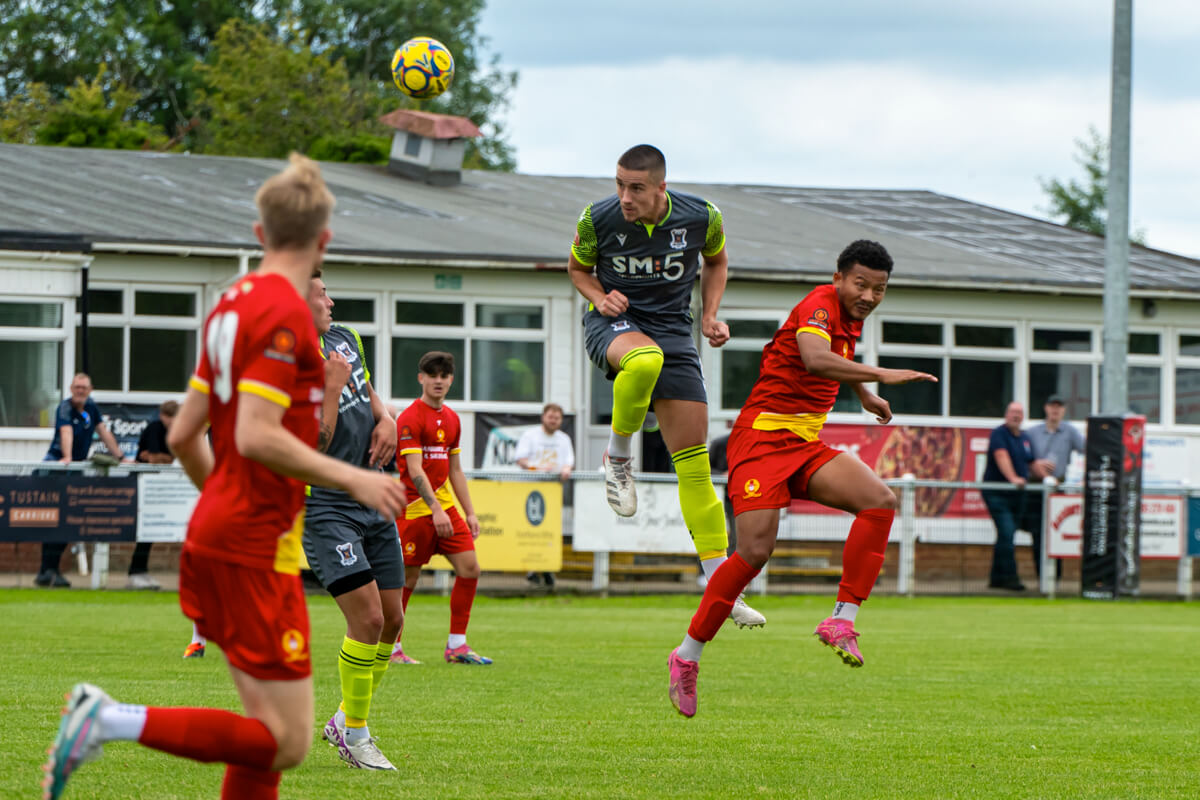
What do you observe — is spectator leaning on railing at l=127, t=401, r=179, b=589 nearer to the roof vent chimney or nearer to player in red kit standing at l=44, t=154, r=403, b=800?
the roof vent chimney

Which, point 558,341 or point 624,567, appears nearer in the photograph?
point 624,567

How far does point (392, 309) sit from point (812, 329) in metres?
16.9

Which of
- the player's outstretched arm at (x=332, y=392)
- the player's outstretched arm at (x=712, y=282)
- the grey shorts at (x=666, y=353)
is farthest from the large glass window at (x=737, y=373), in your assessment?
the player's outstretched arm at (x=332, y=392)

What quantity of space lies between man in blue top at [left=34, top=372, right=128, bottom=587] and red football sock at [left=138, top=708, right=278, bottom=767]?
14.9 m

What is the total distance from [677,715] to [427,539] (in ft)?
12.4

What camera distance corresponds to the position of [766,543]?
332 inches

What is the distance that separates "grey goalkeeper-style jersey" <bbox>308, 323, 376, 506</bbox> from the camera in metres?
7.98

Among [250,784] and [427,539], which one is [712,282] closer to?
[427,539]

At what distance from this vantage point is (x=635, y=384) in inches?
337

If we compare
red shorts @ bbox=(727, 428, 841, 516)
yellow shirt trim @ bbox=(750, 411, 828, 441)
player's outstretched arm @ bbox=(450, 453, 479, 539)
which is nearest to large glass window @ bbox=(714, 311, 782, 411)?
player's outstretched arm @ bbox=(450, 453, 479, 539)

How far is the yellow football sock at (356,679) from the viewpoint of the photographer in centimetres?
779

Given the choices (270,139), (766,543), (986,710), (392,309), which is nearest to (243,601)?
(766,543)

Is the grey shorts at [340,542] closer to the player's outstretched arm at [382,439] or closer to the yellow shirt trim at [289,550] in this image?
the player's outstretched arm at [382,439]

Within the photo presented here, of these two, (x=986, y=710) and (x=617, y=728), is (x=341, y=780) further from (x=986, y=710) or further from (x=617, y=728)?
(x=986, y=710)
